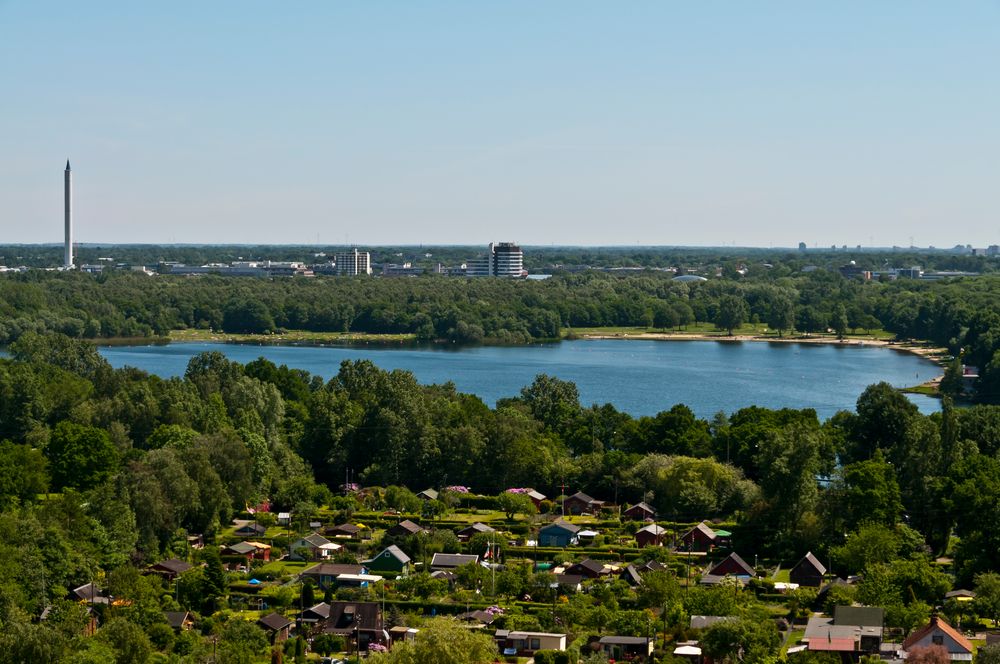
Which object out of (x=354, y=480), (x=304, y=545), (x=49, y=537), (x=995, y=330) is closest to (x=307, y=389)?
(x=354, y=480)

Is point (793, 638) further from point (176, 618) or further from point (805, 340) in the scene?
point (805, 340)

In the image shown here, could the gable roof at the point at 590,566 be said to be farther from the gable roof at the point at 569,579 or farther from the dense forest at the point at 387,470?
the dense forest at the point at 387,470

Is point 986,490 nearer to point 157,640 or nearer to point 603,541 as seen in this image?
point 603,541

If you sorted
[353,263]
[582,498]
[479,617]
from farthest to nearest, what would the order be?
[353,263], [582,498], [479,617]

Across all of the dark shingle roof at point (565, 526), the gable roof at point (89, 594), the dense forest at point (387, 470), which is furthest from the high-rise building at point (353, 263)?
the gable roof at point (89, 594)

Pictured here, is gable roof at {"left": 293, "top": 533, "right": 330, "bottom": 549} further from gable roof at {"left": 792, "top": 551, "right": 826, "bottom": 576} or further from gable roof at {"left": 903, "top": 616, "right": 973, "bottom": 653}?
gable roof at {"left": 903, "top": 616, "right": 973, "bottom": 653}

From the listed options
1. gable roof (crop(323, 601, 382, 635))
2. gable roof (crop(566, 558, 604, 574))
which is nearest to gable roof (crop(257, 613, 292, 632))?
gable roof (crop(323, 601, 382, 635))

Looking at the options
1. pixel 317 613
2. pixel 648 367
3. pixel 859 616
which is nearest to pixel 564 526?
pixel 317 613
